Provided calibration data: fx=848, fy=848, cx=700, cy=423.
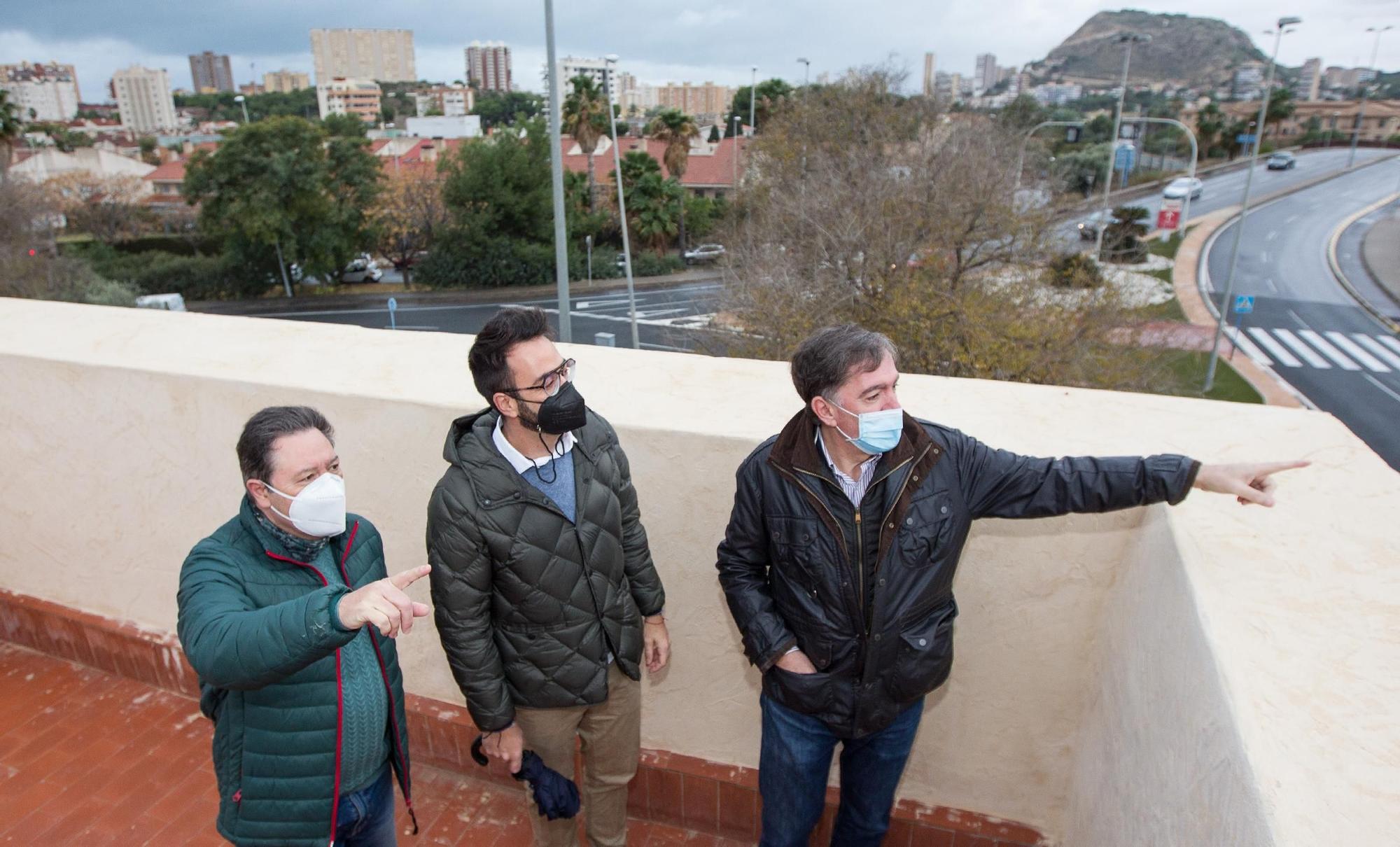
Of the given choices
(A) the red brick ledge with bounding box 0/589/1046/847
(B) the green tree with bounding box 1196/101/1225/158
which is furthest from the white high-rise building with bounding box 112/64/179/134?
(A) the red brick ledge with bounding box 0/589/1046/847

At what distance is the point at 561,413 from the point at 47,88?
173m

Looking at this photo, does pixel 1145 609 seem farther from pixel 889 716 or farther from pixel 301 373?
pixel 301 373

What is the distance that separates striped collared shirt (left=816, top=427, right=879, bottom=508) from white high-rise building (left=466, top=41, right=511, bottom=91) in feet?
530

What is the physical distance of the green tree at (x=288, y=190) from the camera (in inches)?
1168

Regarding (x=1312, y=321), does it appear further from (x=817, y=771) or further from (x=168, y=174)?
(x=168, y=174)

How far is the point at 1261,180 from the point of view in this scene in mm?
50469

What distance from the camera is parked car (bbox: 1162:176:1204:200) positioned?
40.2m

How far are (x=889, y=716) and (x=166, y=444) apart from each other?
227 centimetres

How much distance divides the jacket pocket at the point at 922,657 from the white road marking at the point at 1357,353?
27.1 meters

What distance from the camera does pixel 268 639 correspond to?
53.4 inches

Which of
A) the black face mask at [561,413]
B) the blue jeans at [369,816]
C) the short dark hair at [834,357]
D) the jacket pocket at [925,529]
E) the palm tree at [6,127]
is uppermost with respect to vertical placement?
the palm tree at [6,127]

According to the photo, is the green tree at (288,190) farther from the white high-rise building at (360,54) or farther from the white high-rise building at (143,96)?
the white high-rise building at (143,96)

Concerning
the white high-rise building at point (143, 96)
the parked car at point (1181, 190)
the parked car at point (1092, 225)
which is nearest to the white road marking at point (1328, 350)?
the parked car at point (1092, 225)

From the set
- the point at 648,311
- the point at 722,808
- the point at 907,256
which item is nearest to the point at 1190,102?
the point at 648,311
